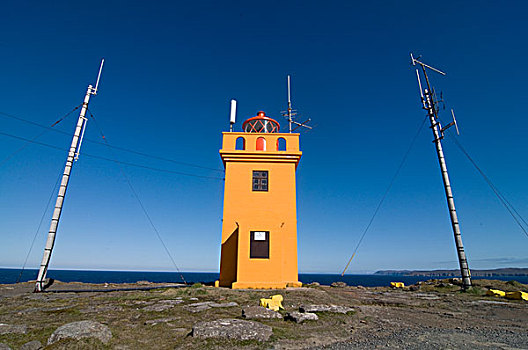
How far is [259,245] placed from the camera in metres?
15.5

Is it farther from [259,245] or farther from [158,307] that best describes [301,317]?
[259,245]

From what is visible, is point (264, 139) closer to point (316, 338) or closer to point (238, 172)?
point (238, 172)

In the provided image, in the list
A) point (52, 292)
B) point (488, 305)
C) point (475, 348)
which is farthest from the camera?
point (52, 292)

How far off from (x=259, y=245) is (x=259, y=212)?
7.02 feet

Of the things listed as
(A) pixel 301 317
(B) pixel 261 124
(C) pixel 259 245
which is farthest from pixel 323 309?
(B) pixel 261 124

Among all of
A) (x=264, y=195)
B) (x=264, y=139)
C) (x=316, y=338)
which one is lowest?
(x=316, y=338)

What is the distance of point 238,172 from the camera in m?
17.7

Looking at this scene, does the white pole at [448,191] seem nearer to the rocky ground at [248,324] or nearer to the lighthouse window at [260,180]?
the rocky ground at [248,324]

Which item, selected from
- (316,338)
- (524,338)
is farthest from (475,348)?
(316,338)

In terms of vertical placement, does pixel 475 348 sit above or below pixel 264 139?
below

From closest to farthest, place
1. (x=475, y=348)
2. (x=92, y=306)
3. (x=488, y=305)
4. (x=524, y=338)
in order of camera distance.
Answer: (x=475, y=348) < (x=524, y=338) < (x=92, y=306) < (x=488, y=305)

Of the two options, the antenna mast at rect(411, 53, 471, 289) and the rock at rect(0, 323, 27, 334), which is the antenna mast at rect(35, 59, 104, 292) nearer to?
the rock at rect(0, 323, 27, 334)

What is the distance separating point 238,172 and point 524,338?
14.2 m

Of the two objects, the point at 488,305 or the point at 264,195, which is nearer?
the point at 488,305
